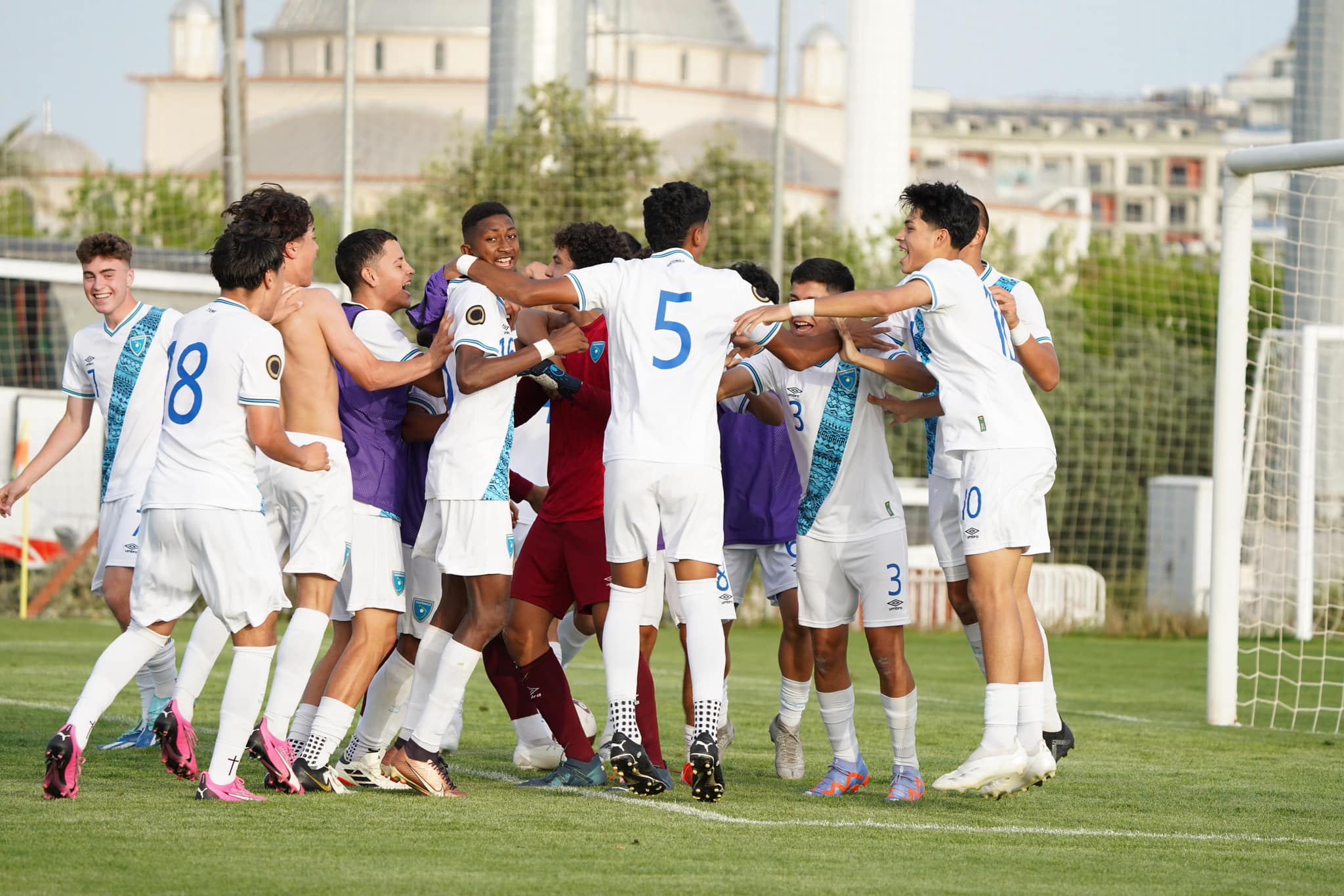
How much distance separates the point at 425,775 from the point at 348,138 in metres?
12.4

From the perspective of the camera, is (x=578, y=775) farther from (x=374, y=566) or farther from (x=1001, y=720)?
(x=1001, y=720)

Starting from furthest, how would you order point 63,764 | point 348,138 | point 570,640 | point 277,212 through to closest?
point 348,138, point 570,640, point 277,212, point 63,764

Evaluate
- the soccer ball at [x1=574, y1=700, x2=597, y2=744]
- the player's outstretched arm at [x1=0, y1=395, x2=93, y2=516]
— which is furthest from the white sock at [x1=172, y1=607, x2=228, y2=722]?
the soccer ball at [x1=574, y1=700, x2=597, y2=744]

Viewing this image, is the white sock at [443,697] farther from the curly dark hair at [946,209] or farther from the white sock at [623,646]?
the curly dark hair at [946,209]

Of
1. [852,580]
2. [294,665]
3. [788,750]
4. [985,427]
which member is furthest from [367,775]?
[985,427]

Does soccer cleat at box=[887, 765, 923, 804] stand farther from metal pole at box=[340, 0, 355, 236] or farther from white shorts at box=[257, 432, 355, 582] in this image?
metal pole at box=[340, 0, 355, 236]

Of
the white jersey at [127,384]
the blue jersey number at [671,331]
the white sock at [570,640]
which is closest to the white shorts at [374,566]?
the blue jersey number at [671,331]

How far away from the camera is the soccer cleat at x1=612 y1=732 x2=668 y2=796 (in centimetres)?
618

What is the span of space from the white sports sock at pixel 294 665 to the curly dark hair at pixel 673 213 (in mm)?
1946

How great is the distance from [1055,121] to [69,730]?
134701mm

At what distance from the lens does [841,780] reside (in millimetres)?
6984

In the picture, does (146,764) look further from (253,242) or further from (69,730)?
(253,242)

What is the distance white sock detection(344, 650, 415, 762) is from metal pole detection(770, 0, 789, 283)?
11.4 metres

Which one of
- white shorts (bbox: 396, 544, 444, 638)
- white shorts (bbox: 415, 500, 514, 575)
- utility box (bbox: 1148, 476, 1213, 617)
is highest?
white shorts (bbox: 415, 500, 514, 575)
